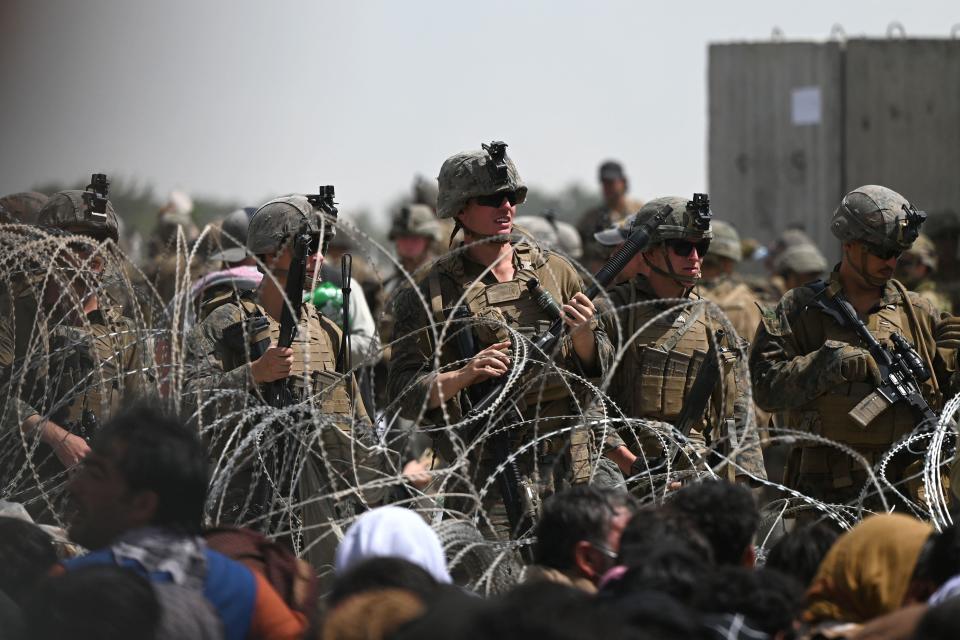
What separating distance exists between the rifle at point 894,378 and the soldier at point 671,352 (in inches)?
18.5

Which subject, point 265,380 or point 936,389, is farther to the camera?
point 936,389

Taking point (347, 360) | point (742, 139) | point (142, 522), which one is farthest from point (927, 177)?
point (142, 522)

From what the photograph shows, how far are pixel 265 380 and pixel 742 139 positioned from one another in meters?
8.92

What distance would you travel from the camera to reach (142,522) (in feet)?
13.0

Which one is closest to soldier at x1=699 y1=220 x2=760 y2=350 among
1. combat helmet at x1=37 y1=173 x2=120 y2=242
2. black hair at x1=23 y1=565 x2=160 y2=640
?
combat helmet at x1=37 y1=173 x2=120 y2=242

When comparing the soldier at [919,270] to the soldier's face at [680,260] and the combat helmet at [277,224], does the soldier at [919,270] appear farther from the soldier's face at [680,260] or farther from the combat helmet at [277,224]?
the combat helmet at [277,224]

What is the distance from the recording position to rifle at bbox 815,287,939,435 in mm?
6094

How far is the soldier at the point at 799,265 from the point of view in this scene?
1127 cm

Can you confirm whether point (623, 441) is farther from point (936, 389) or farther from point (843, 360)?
point (936, 389)

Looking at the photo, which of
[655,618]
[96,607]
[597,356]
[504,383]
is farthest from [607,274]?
[96,607]

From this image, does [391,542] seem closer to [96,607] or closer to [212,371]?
[96,607]

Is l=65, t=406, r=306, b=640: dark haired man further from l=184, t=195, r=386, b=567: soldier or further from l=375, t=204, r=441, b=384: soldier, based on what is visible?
l=375, t=204, r=441, b=384: soldier

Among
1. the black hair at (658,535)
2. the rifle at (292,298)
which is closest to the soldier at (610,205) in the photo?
the rifle at (292,298)

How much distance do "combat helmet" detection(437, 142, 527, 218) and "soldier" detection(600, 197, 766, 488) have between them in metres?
0.62
